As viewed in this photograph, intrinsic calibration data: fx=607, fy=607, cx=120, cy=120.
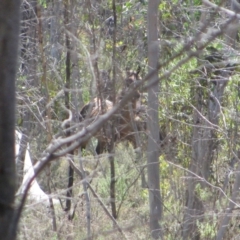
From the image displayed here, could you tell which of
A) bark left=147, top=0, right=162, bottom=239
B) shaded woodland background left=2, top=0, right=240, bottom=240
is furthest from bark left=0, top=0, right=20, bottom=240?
bark left=147, top=0, right=162, bottom=239

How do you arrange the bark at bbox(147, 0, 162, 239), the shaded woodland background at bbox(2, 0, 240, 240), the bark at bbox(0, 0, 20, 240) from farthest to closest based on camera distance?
1. the bark at bbox(147, 0, 162, 239)
2. the shaded woodland background at bbox(2, 0, 240, 240)
3. the bark at bbox(0, 0, 20, 240)

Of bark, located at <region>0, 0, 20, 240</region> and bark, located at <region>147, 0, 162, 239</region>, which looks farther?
bark, located at <region>147, 0, 162, 239</region>

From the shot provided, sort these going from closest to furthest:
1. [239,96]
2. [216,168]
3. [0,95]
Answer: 1. [0,95]
2. [239,96]
3. [216,168]

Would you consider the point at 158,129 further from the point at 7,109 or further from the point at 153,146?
the point at 7,109

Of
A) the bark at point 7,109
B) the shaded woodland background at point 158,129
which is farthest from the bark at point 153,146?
the bark at point 7,109

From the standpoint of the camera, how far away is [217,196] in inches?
272

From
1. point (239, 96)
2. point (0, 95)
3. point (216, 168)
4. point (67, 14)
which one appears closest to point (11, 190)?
point (0, 95)

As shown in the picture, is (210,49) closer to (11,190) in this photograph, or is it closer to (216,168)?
(216,168)

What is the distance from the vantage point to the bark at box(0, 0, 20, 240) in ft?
4.19

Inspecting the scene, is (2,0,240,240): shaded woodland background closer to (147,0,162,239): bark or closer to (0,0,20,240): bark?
(147,0,162,239): bark

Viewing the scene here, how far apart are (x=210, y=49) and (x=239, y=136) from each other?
1.10 meters

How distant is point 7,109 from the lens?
1.32m

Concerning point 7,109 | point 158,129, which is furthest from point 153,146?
point 7,109

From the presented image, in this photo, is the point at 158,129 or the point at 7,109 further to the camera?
the point at 158,129
